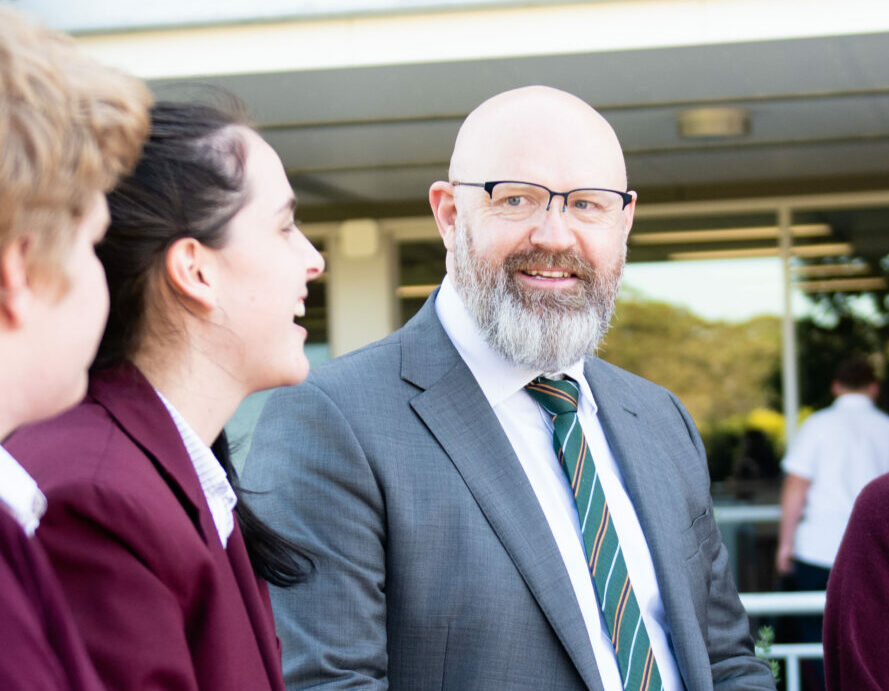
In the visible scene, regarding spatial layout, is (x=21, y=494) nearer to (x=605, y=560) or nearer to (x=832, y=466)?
(x=605, y=560)

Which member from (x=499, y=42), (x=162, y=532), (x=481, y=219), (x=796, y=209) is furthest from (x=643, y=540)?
(x=796, y=209)

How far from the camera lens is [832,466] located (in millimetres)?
5855

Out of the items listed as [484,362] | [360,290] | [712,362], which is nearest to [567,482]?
[484,362]

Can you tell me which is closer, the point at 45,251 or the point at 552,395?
the point at 45,251

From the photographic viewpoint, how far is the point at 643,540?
6.68 feet

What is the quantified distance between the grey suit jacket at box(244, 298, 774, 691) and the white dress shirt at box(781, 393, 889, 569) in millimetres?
4034

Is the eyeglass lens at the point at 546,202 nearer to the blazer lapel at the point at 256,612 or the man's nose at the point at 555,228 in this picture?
the man's nose at the point at 555,228

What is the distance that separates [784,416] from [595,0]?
13.4 feet

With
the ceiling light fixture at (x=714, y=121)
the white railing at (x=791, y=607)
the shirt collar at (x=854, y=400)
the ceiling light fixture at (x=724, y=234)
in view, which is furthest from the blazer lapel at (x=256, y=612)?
the ceiling light fixture at (x=724, y=234)

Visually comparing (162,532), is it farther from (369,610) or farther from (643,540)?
(643,540)

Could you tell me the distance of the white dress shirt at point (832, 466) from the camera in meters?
5.76

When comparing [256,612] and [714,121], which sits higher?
[714,121]

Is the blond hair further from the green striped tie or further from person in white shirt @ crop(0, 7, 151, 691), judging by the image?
the green striped tie

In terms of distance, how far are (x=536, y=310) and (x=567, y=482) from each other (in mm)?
332
